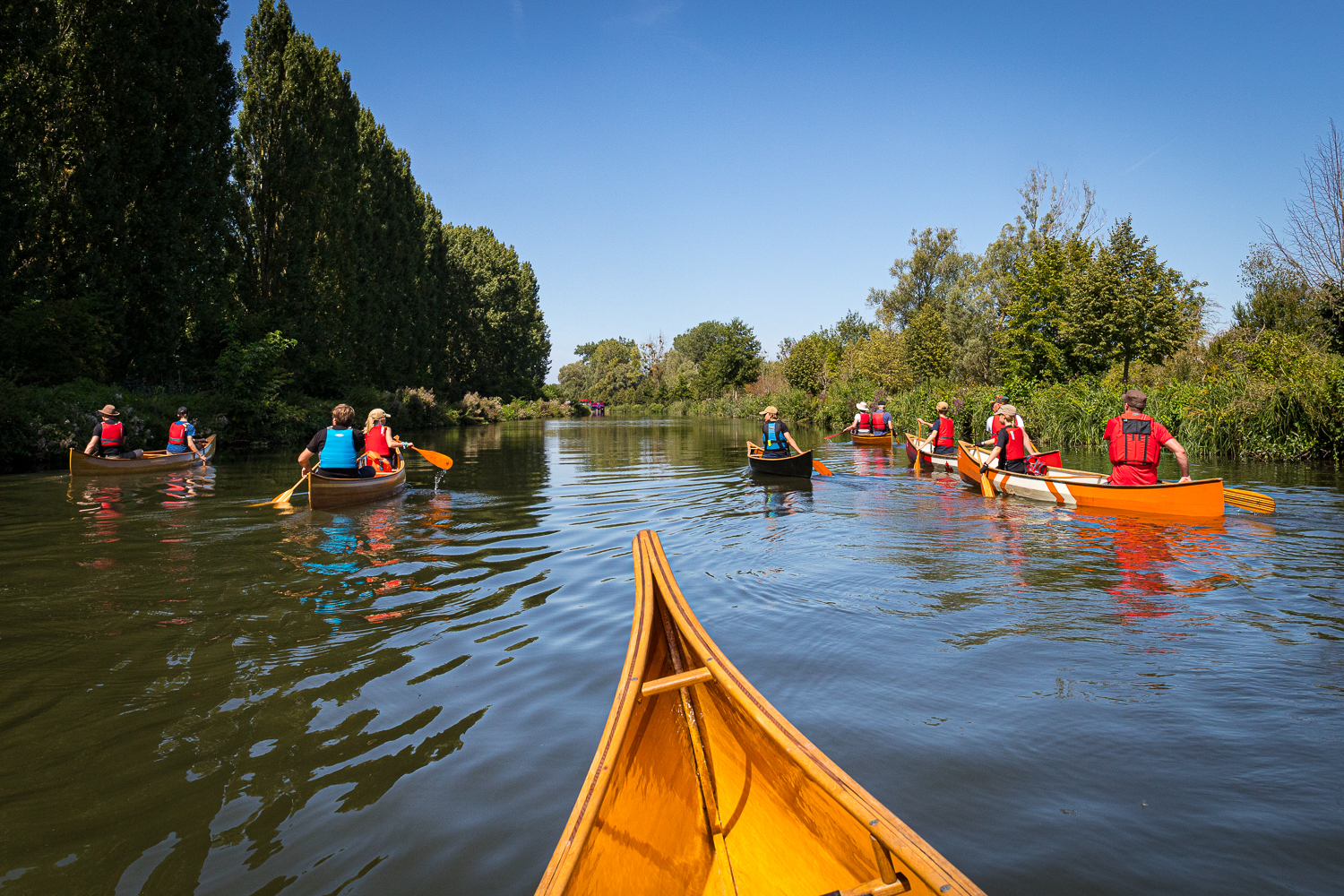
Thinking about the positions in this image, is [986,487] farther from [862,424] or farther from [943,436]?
[862,424]

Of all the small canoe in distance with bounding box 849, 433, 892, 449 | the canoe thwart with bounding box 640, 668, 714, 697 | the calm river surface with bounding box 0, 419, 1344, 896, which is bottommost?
the calm river surface with bounding box 0, 419, 1344, 896

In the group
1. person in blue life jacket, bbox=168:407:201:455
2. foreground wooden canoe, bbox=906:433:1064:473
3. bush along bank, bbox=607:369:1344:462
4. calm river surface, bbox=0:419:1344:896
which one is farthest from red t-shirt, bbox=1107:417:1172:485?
person in blue life jacket, bbox=168:407:201:455

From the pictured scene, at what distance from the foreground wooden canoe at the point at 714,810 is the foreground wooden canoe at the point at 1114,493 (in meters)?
8.77

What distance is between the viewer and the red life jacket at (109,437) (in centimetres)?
1433

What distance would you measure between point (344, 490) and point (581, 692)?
315 inches

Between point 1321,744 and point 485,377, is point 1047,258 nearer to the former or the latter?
point 1321,744

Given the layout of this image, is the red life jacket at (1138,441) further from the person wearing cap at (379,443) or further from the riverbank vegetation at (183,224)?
the riverbank vegetation at (183,224)

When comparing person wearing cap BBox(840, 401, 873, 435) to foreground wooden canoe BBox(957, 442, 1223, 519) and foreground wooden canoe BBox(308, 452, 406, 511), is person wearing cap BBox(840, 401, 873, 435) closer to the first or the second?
foreground wooden canoe BBox(957, 442, 1223, 519)

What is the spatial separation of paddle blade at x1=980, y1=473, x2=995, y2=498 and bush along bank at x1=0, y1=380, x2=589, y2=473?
759 inches

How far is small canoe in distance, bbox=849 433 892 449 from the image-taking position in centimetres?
2463

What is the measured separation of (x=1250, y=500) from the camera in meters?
9.05

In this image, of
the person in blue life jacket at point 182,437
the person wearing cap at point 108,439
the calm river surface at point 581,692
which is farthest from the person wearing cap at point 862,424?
the person wearing cap at point 108,439

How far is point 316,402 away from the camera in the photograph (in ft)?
90.6

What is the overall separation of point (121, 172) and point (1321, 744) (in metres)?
27.1
